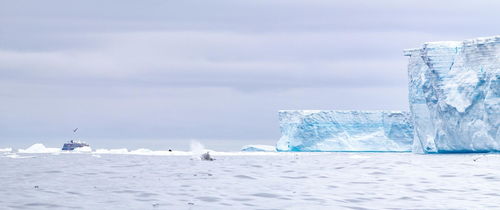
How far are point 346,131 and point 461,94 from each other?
3332cm

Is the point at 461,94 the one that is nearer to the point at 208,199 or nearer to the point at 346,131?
the point at 346,131

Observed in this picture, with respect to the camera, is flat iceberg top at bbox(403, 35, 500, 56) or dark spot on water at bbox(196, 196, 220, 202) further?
flat iceberg top at bbox(403, 35, 500, 56)

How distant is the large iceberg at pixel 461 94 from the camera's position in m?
64.5

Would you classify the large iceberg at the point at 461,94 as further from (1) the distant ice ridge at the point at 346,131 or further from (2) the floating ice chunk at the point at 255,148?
(2) the floating ice chunk at the point at 255,148

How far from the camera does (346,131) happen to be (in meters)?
99.3

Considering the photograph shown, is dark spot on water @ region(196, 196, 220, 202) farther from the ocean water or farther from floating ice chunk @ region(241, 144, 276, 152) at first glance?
floating ice chunk @ region(241, 144, 276, 152)

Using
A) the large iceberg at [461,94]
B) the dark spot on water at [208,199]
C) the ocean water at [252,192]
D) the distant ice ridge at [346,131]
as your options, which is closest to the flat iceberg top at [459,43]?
the large iceberg at [461,94]

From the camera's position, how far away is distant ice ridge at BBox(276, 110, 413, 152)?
97.2 meters

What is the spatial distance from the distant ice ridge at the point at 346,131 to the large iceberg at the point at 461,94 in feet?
78.1

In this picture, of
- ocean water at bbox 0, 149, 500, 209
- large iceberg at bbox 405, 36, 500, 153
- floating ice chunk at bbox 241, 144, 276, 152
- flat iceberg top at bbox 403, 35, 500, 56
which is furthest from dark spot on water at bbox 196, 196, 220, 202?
floating ice chunk at bbox 241, 144, 276, 152

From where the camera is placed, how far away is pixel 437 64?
69.5 meters

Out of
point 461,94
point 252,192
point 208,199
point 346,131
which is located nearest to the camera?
point 208,199

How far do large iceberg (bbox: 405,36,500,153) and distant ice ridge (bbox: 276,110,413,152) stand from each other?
23810mm

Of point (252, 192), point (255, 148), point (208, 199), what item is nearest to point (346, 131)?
point (255, 148)
